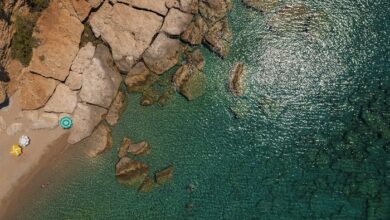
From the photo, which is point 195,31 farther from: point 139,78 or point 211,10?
point 139,78

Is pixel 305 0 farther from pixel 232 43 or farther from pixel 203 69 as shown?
pixel 203 69

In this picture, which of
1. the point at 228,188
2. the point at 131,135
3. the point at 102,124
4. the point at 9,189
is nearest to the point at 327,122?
the point at 228,188

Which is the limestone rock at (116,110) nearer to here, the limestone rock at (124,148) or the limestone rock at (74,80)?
the limestone rock at (124,148)

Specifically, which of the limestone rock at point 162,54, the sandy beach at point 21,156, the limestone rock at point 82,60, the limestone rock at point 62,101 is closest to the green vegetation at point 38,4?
the limestone rock at point 82,60

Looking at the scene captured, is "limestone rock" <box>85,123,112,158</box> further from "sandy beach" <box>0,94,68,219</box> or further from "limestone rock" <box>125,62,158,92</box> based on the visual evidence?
"limestone rock" <box>125,62,158,92</box>

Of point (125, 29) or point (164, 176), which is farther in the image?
point (125, 29)

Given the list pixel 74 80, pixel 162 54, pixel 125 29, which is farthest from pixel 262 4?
pixel 74 80

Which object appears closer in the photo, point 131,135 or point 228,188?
point 228,188
